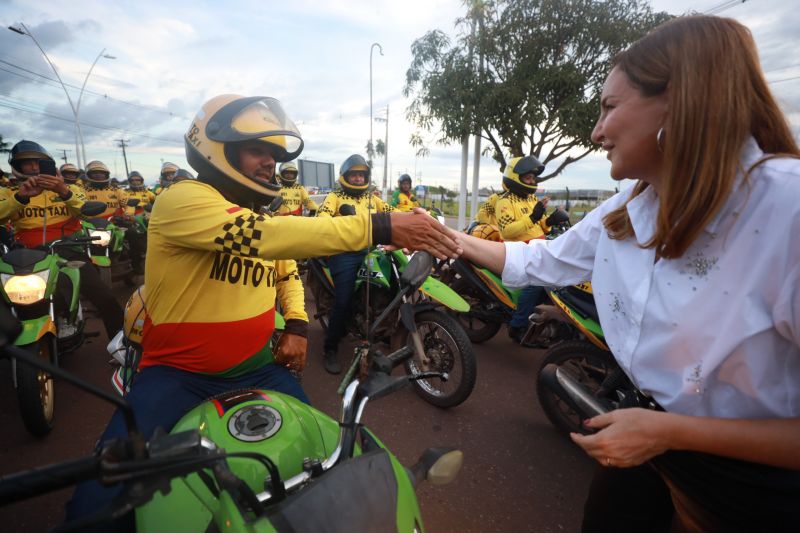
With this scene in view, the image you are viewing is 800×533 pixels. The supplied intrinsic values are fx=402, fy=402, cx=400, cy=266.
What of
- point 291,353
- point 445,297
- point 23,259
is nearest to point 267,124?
point 291,353

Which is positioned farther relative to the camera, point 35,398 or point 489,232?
point 489,232

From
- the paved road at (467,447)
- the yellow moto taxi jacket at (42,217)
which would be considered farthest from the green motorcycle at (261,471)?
the yellow moto taxi jacket at (42,217)

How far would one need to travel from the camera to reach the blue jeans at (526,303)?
389cm

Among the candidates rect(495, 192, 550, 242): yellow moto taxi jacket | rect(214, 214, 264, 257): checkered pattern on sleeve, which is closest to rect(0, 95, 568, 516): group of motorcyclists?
rect(214, 214, 264, 257): checkered pattern on sleeve

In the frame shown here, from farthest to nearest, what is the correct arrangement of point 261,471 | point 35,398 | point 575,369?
point 575,369 → point 35,398 → point 261,471

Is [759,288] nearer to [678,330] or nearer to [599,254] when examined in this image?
[678,330]

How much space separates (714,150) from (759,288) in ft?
1.11

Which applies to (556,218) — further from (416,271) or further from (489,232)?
(416,271)

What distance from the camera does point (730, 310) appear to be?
0.93 metres

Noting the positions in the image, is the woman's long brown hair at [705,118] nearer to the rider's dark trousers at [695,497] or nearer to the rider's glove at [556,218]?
the rider's dark trousers at [695,497]

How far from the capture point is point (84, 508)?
3.84 feet

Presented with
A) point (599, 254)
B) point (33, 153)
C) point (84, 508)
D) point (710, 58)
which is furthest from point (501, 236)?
point (33, 153)

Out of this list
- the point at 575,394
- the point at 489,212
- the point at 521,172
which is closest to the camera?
the point at 575,394

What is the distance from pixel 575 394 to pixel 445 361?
207 centimetres
